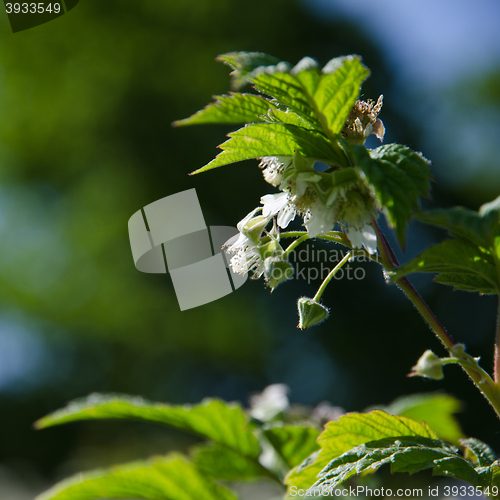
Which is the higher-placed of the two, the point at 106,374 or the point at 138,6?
the point at 138,6

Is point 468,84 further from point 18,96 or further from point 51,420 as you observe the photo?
point 51,420

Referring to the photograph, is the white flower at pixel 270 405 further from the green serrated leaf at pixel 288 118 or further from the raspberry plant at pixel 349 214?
the green serrated leaf at pixel 288 118

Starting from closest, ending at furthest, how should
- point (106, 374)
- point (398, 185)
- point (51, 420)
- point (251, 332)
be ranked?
point (398, 185), point (51, 420), point (251, 332), point (106, 374)

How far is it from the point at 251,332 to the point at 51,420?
21.8 feet

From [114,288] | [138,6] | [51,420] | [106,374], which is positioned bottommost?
[106,374]

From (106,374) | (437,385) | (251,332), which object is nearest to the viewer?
(437,385)

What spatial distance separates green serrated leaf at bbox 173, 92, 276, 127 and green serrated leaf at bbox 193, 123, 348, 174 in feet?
0.06

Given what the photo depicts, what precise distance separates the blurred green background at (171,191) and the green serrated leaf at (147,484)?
5928 millimetres

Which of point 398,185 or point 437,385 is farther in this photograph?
point 437,385

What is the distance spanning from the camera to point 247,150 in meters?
0.58

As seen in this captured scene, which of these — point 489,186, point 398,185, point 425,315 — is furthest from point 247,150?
point 489,186

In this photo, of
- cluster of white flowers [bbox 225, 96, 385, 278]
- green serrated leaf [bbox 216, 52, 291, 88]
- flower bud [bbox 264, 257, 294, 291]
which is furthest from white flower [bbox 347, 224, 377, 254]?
green serrated leaf [bbox 216, 52, 291, 88]

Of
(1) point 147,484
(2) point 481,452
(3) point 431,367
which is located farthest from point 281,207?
(1) point 147,484

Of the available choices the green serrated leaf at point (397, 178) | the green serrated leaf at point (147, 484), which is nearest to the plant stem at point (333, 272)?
the green serrated leaf at point (397, 178)
